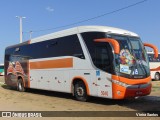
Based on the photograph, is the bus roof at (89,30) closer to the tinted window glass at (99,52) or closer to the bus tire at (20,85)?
the tinted window glass at (99,52)

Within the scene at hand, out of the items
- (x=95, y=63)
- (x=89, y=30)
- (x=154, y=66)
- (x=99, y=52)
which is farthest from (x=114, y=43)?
(x=154, y=66)

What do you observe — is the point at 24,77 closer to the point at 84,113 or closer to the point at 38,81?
the point at 38,81

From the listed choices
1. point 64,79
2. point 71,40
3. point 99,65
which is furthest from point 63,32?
point 99,65

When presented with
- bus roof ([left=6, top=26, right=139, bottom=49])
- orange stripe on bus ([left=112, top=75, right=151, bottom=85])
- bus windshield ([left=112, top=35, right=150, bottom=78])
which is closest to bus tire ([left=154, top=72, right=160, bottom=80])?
bus roof ([left=6, top=26, right=139, bottom=49])

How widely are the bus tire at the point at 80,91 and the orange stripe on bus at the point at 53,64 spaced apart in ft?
3.33

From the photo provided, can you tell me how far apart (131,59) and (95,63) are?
4.90 feet

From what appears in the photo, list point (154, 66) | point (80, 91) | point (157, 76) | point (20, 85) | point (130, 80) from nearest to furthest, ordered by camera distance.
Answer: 1. point (130, 80)
2. point (80, 91)
3. point (20, 85)
4. point (154, 66)
5. point (157, 76)

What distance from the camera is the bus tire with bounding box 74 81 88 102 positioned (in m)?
15.0

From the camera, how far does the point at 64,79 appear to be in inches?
650

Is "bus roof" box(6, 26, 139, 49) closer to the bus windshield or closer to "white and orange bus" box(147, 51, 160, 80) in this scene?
the bus windshield

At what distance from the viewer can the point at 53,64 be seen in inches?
687

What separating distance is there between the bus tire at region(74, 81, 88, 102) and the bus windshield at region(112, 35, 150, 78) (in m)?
2.39

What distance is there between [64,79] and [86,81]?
6.89 ft

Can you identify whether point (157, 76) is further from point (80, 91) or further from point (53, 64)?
point (80, 91)
